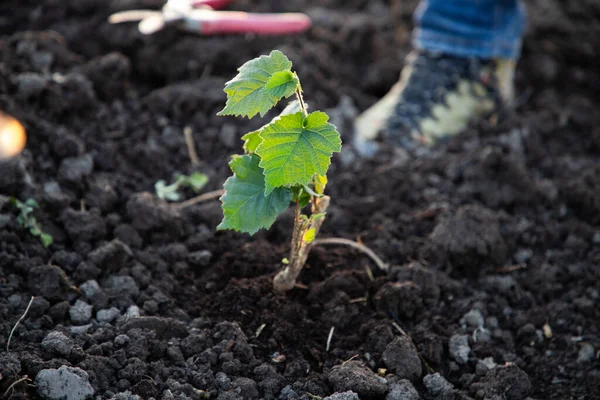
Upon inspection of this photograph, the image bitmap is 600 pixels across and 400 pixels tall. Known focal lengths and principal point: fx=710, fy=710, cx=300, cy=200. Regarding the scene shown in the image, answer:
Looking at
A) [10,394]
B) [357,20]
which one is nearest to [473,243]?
[10,394]

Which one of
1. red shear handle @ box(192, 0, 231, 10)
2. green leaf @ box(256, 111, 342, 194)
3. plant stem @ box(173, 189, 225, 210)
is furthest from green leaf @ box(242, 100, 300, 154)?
red shear handle @ box(192, 0, 231, 10)

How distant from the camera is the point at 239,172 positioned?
210 cm

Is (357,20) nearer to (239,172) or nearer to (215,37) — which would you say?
(215,37)

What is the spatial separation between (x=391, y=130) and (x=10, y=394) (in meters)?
2.09

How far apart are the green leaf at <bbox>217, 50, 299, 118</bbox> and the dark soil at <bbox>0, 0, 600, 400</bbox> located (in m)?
0.71

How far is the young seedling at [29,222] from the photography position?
7.89 ft

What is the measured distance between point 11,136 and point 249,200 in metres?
1.15

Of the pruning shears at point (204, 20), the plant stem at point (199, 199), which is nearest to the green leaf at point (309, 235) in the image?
the plant stem at point (199, 199)

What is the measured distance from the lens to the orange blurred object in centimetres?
264

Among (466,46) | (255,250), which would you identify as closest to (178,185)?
(255,250)

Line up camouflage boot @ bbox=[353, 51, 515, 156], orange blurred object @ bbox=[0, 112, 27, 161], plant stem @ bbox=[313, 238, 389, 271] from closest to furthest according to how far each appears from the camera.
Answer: plant stem @ bbox=[313, 238, 389, 271] → orange blurred object @ bbox=[0, 112, 27, 161] → camouflage boot @ bbox=[353, 51, 515, 156]

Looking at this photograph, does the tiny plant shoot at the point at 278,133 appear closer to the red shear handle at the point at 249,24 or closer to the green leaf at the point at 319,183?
the green leaf at the point at 319,183

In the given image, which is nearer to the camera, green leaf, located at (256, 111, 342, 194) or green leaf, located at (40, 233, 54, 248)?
green leaf, located at (256, 111, 342, 194)

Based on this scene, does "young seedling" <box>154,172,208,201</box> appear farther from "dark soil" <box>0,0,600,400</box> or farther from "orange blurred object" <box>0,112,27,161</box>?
"orange blurred object" <box>0,112,27,161</box>
